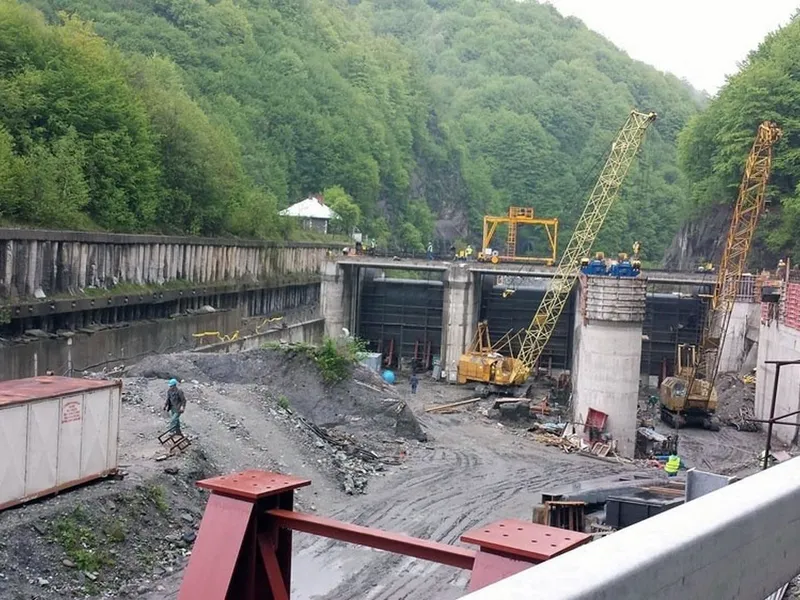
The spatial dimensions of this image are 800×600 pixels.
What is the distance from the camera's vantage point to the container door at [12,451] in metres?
14.3

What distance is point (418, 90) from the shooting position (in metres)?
115

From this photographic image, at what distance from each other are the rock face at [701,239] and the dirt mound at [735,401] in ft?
77.1

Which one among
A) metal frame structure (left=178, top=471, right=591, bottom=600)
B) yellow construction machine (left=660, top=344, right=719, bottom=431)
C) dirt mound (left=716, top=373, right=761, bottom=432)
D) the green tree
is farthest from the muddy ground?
the green tree

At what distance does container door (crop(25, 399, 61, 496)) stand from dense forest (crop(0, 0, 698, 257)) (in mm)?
17750

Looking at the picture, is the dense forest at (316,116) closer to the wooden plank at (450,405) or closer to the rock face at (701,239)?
the wooden plank at (450,405)

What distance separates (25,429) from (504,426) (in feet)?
78.0

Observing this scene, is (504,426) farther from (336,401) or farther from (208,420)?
(208,420)

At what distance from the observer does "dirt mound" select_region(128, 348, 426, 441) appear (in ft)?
92.5

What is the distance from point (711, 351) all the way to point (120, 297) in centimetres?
2664

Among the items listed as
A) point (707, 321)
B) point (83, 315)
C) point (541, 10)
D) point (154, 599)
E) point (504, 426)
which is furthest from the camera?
point (541, 10)

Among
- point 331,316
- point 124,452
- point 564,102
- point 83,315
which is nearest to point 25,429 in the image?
point 124,452

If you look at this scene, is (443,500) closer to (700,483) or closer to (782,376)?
(700,483)

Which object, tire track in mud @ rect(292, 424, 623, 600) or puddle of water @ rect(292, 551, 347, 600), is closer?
puddle of water @ rect(292, 551, 347, 600)

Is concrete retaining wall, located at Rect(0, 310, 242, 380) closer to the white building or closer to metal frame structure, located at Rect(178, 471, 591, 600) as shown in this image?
metal frame structure, located at Rect(178, 471, 591, 600)
